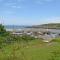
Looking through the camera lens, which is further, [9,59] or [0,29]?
[0,29]

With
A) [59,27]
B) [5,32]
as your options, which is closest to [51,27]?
[59,27]

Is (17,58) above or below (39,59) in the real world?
above

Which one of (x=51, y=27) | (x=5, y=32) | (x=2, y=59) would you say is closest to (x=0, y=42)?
(x=5, y=32)

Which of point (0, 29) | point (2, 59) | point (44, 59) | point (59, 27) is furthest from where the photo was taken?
point (59, 27)

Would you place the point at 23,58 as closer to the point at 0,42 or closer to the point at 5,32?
the point at 0,42

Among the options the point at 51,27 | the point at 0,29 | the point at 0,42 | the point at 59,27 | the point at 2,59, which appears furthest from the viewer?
the point at 51,27

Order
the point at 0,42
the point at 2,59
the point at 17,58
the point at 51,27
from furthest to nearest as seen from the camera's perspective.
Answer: the point at 51,27 → the point at 0,42 → the point at 2,59 → the point at 17,58

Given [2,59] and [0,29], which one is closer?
[2,59]

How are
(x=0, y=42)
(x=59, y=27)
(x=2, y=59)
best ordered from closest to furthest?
(x=2, y=59) → (x=0, y=42) → (x=59, y=27)

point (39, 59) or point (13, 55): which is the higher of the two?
point (13, 55)

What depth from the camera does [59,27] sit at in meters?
22.4

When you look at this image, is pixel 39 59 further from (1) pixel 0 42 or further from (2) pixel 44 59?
(1) pixel 0 42

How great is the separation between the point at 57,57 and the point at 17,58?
A: 3.53 ft

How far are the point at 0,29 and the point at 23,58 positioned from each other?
29.8 feet
